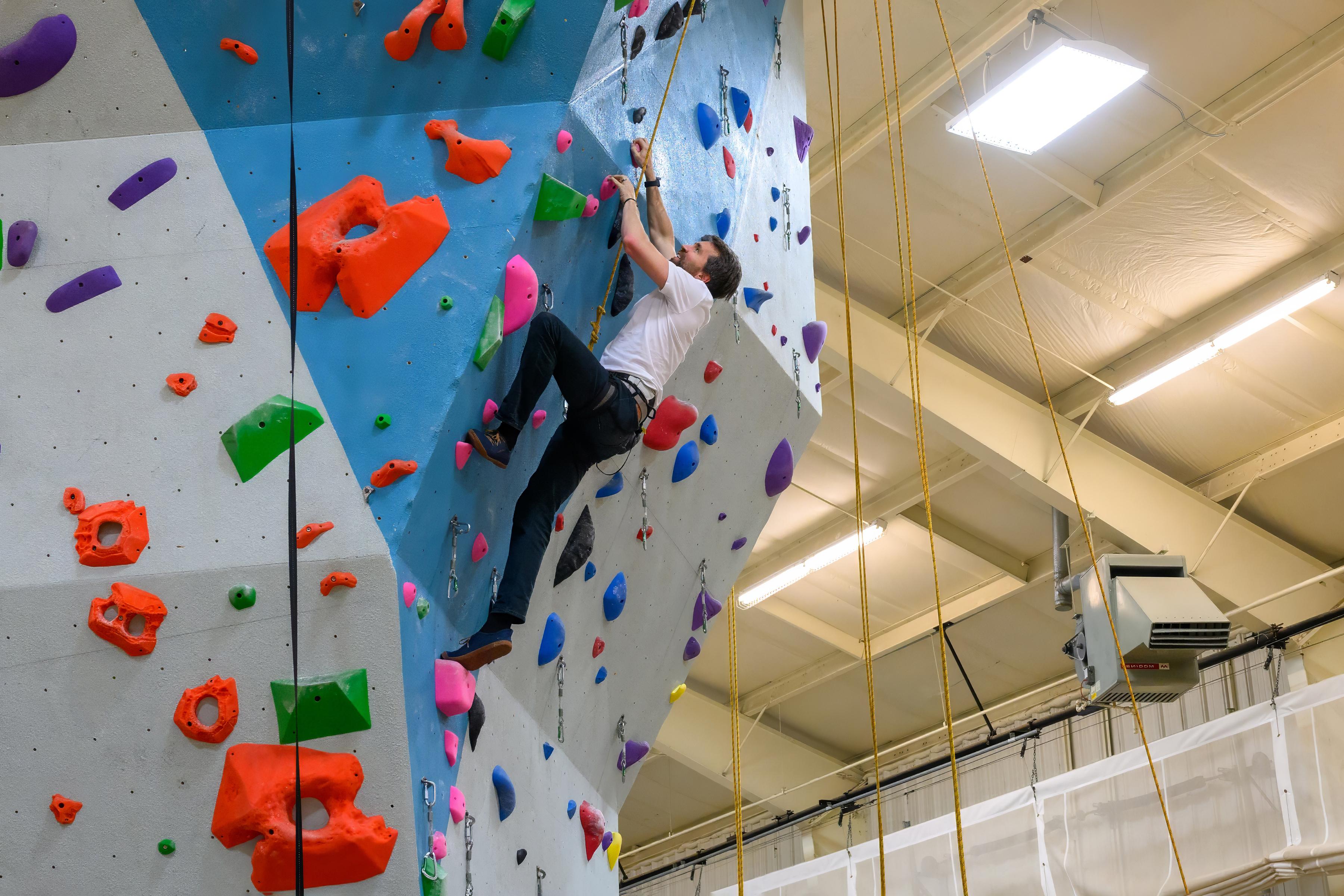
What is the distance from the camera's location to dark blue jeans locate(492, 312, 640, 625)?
334cm

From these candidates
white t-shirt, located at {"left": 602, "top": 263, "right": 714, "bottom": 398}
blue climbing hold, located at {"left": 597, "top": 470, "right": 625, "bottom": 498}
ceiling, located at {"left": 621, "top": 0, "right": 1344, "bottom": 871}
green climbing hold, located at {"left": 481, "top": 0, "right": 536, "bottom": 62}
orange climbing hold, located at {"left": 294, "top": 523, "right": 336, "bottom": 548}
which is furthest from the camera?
ceiling, located at {"left": 621, "top": 0, "right": 1344, "bottom": 871}

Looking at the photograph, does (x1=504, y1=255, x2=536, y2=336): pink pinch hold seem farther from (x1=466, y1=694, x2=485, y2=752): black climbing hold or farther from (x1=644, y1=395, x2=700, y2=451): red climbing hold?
(x1=466, y1=694, x2=485, y2=752): black climbing hold

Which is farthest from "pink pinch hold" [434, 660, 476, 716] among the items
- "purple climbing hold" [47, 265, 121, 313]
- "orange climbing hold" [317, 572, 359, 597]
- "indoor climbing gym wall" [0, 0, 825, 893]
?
"purple climbing hold" [47, 265, 121, 313]

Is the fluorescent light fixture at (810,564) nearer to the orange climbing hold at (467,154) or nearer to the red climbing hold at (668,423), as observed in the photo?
the red climbing hold at (668,423)

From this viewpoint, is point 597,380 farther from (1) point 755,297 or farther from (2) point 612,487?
(1) point 755,297

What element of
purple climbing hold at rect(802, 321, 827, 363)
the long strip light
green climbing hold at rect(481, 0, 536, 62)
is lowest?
green climbing hold at rect(481, 0, 536, 62)

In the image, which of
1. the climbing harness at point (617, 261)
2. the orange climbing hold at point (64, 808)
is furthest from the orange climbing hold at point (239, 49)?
the orange climbing hold at point (64, 808)

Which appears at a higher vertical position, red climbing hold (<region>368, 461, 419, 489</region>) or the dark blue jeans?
the dark blue jeans

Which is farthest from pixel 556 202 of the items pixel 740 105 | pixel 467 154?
pixel 740 105

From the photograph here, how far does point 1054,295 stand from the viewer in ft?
27.5

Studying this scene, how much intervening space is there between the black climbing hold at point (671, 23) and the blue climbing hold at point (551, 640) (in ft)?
5.96

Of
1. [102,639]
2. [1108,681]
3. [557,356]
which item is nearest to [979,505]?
[1108,681]

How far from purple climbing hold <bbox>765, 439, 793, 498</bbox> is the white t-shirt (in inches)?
52.1

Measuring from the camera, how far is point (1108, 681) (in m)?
6.48
